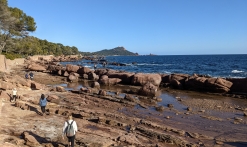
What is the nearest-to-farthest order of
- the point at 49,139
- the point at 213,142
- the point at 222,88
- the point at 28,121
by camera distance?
the point at 49,139 < the point at 213,142 < the point at 28,121 < the point at 222,88

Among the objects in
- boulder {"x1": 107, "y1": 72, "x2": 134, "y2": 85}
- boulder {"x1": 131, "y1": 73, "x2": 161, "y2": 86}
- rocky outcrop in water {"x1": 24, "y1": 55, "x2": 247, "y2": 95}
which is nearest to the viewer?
rocky outcrop in water {"x1": 24, "y1": 55, "x2": 247, "y2": 95}

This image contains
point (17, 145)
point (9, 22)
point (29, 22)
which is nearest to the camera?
point (17, 145)

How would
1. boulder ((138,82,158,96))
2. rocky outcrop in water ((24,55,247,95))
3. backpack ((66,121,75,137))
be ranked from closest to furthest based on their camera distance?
backpack ((66,121,75,137)) < boulder ((138,82,158,96)) < rocky outcrop in water ((24,55,247,95))

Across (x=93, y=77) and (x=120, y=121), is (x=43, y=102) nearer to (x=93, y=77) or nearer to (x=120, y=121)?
(x=120, y=121)

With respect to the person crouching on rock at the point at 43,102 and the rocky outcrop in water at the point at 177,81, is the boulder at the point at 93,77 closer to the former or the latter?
the rocky outcrop in water at the point at 177,81

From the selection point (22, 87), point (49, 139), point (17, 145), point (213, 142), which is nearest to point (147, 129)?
point (213, 142)

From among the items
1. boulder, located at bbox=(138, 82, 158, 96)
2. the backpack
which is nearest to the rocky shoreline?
boulder, located at bbox=(138, 82, 158, 96)

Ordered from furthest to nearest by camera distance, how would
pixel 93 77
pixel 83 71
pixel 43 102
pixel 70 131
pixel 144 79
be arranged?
1. pixel 83 71
2. pixel 93 77
3. pixel 144 79
4. pixel 43 102
5. pixel 70 131

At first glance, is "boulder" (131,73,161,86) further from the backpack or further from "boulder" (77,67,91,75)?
the backpack

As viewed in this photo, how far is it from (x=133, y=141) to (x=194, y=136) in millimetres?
4463

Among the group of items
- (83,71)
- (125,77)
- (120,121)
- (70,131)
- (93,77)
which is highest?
(83,71)

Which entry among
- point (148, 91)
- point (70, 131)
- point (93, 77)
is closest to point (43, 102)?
point (70, 131)

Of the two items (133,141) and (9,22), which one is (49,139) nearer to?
(133,141)

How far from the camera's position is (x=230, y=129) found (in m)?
16.2
